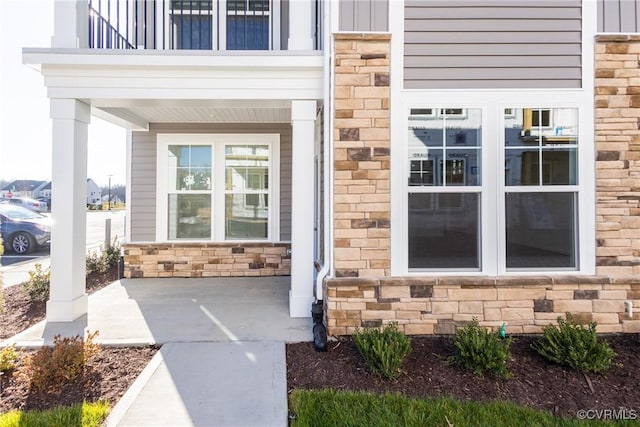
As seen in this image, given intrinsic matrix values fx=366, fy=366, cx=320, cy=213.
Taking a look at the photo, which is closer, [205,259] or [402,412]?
[402,412]

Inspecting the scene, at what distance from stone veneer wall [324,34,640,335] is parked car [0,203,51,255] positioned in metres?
10.7

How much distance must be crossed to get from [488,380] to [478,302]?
3.11 feet

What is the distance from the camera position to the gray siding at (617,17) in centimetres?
377

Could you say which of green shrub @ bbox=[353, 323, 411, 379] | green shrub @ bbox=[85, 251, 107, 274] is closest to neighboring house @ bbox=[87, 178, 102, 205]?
green shrub @ bbox=[85, 251, 107, 274]

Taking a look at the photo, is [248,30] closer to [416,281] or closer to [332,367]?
[416,281]

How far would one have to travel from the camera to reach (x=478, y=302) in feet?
12.4

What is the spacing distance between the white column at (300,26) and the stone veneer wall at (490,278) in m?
0.75

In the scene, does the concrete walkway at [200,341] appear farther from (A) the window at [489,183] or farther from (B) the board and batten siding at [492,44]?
(B) the board and batten siding at [492,44]

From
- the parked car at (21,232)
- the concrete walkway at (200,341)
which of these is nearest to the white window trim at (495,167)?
the concrete walkway at (200,341)

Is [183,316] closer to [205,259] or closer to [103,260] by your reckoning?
[205,259]

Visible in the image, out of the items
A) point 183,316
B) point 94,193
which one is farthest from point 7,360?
point 94,193

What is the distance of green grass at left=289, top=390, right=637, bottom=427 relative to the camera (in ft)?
8.14

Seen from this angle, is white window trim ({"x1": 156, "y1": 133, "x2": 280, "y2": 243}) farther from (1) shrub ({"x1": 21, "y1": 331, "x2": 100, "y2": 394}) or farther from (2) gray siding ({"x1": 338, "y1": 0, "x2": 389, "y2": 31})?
(1) shrub ({"x1": 21, "y1": 331, "x2": 100, "y2": 394})

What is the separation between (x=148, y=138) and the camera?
666 cm
